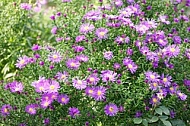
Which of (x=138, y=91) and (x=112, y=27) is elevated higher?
(x=112, y=27)

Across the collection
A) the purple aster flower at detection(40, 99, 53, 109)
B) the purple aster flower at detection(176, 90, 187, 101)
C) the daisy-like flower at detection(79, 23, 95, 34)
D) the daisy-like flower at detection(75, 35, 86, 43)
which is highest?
the daisy-like flower at detection(79, 23, 95, 34)

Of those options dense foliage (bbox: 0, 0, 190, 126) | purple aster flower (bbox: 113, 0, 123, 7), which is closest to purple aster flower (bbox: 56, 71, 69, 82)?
dense foliage (bbox: 0, 0, 190, 126)

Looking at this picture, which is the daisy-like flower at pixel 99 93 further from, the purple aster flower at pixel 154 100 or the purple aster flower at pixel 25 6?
the purple aster flower at pixel 25 6

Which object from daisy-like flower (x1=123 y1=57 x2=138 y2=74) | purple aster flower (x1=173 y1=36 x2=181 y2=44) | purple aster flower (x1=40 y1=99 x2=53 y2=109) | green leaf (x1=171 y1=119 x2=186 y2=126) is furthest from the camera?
purple aster flower (x1=173 y1=36 x2=181 y2=44)

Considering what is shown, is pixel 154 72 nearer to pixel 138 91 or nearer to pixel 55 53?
pixel 138 91

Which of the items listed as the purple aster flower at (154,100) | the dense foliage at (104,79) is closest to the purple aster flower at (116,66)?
the dense foliage at (104,79)

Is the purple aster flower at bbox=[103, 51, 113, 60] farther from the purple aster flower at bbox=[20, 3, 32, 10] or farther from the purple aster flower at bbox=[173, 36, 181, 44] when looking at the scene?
the purple aster flower at bbox=[20, 3, 32, 10]

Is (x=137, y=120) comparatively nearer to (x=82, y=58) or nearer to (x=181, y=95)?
(x=181, y=95)

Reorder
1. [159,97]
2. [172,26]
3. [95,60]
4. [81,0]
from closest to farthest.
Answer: [159,97] < [95,60] < [172,26] < [81,0]

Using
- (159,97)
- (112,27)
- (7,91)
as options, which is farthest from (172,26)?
(7,91)
